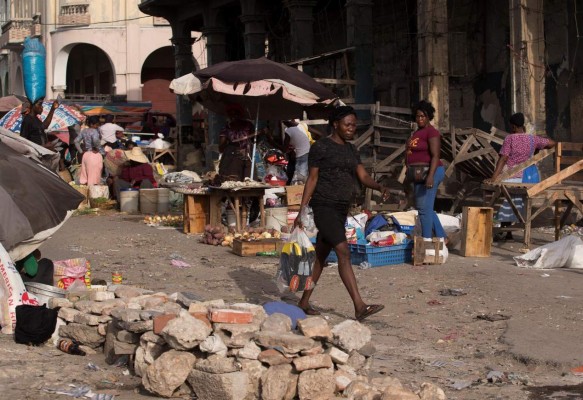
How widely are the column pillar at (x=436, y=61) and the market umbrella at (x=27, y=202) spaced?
9.18 metres

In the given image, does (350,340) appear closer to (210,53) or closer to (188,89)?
(188,89)

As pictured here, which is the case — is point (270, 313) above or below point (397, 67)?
below

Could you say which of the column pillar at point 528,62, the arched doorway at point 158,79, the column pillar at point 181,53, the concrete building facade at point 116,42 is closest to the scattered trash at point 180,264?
the column pillar at point 528,62

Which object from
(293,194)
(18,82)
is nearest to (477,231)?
(293,194)

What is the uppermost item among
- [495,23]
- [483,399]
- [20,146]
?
[495,23]

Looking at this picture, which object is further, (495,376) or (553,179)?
(553,179)

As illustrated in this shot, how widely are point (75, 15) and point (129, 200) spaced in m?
26.7

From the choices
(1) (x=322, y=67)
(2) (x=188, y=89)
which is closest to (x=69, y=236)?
(2) (x=188, y=89)

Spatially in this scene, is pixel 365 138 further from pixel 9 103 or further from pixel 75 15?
pixel 75 15

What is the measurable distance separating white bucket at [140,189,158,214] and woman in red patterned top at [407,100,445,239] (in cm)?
817

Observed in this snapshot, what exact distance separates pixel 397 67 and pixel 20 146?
14.4 metres

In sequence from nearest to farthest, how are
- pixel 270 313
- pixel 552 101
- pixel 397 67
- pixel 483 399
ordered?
1. pixel 483 399
2. pixel 270 313
3. pixel 552 101
4. pixel 397 67

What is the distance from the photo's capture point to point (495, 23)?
1912 centimetres

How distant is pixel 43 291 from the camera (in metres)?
8.16
